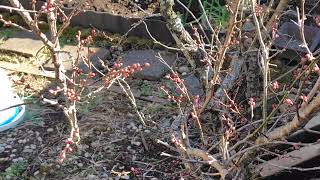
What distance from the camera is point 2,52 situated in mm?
4402

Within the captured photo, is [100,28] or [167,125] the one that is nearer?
[167,125]

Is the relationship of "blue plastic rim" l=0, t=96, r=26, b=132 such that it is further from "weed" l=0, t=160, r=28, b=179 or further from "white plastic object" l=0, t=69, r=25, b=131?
"weed" l=0, t=160, r=28, b=179

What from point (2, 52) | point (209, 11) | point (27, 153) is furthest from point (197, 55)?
point (2, 52)

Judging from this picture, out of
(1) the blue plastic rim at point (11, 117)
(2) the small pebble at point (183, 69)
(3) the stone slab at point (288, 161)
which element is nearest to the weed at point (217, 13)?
(2) the small pebble at point (183, 69)

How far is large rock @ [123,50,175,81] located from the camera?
12.8ft

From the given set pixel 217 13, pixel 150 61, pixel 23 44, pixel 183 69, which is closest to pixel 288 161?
pixel 183 69

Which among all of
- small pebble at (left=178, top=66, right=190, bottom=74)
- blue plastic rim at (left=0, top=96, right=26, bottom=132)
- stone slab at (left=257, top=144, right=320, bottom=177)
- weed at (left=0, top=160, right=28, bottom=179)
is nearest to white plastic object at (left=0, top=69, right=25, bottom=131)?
blue plastic rim at (left=0, top=96, right=26, bottom=132)

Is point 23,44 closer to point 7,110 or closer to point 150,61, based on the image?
point 150,61

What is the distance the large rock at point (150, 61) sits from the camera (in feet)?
12.8

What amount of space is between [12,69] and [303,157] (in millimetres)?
2531

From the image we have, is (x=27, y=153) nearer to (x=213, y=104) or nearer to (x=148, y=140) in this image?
(x=148, y=140)

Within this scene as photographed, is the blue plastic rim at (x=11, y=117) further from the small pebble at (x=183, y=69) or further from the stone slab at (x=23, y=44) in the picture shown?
the small pebble at (x=183, y=69)

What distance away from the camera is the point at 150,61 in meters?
4.13

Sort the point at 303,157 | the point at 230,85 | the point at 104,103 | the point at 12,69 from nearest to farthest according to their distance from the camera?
the point at 303,157, the point at 230,85, the point at 104,103, the point at 12,69
